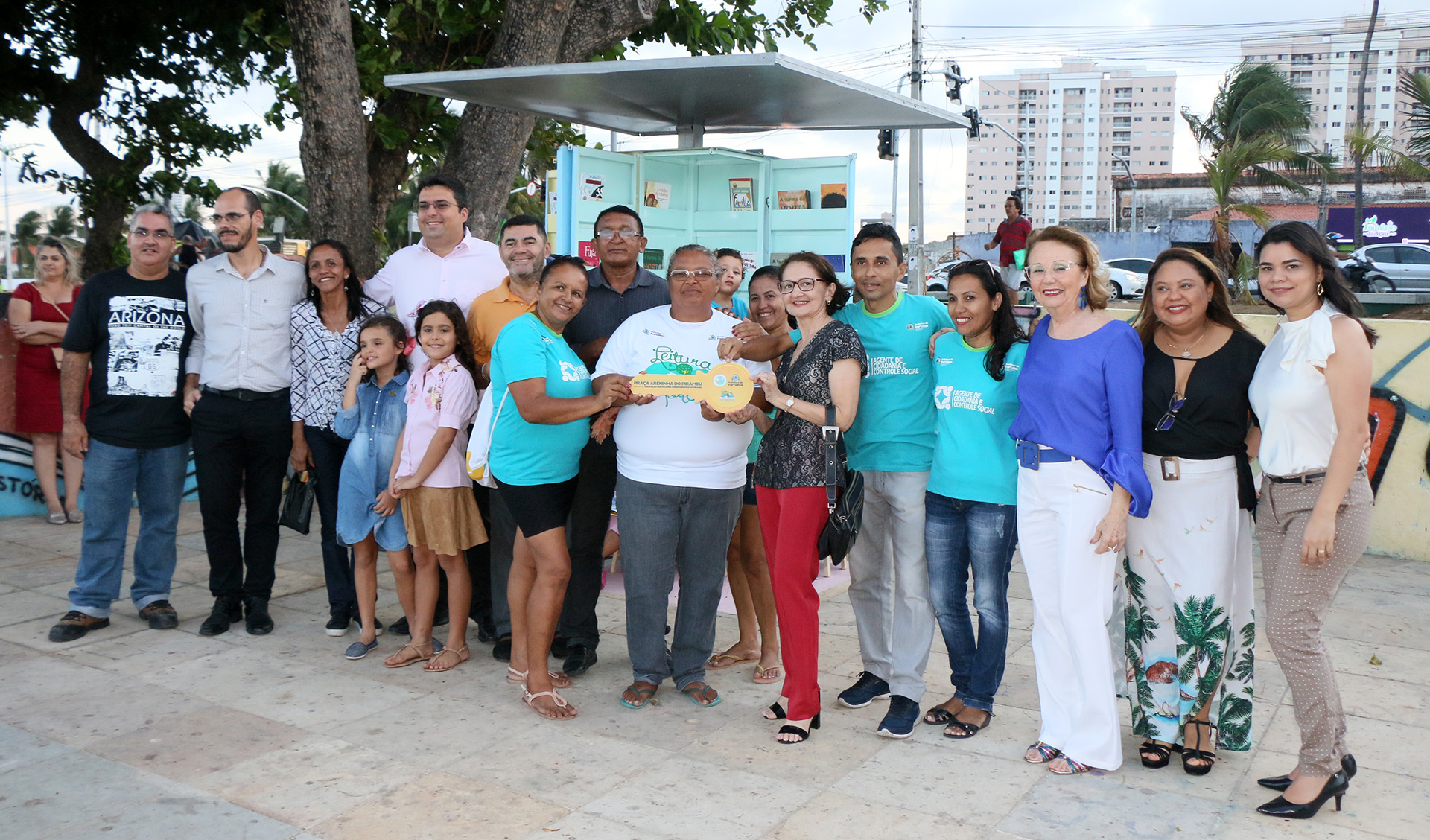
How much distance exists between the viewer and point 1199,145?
3653 centimetres

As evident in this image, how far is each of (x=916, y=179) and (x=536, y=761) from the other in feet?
71.9

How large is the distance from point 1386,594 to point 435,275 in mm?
5886

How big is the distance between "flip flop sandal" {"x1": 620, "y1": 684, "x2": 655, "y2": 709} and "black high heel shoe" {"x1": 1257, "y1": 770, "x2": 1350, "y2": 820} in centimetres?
230

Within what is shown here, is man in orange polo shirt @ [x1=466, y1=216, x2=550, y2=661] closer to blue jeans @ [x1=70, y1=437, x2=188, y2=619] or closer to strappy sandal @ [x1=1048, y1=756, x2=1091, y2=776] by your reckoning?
blue jeans @ [x1=70, y1=437, x2=188, y2=619]

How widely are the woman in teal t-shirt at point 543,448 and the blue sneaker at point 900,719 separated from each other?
127cm

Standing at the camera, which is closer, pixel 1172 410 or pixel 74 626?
pixel 1172 410

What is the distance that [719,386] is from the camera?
157 inches

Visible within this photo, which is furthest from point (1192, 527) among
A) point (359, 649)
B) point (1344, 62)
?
point (1344, 62)

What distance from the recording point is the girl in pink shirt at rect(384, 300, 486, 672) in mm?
4891

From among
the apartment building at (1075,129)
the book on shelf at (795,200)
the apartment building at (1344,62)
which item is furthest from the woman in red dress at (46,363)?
the apartment building at (1075,129)

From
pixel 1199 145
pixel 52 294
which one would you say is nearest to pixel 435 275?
pixel 52 294

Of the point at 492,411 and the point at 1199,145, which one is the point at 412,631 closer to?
the point at 492,411

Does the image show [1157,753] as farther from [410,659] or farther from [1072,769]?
[410,659]

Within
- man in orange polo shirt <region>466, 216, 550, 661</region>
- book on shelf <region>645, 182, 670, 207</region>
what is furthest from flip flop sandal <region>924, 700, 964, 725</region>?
book on shelf <region>645, 182, 670, 207</region>
